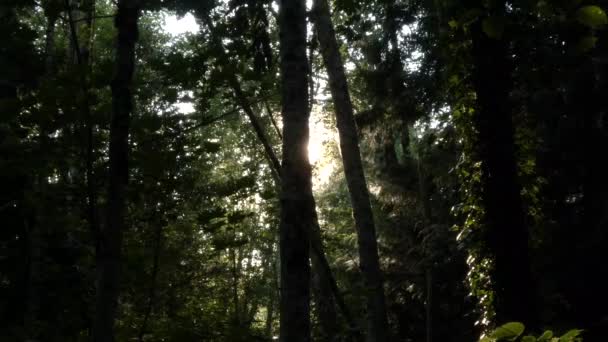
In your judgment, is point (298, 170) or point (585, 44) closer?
point (585, 44)

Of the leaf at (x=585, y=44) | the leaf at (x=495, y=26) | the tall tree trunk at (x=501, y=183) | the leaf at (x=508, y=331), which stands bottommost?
the leaf at (x=508, y=331)

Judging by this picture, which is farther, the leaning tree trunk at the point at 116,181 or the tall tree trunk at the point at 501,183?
the tall tree trunk at the point at 501,183

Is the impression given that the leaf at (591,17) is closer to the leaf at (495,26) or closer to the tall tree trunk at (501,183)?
the leaf at (495,26)

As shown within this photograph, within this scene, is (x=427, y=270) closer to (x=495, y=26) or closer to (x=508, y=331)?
(x=508, y=331)

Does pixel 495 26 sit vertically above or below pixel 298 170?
below

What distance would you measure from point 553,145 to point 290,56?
651 centimetres

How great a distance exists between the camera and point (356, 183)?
25.2 feet

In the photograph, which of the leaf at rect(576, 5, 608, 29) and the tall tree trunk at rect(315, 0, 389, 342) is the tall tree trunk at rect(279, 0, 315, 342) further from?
the tall tree trunk at rect(315, 0, 389, 342)

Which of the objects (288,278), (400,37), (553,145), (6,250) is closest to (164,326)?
(288,278)

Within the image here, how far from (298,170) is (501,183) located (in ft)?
10.8

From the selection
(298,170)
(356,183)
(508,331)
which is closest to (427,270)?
(356,183)

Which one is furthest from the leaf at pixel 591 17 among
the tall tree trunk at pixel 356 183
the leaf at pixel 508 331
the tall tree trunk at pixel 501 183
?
the tall tree trunk at pixel 356 183

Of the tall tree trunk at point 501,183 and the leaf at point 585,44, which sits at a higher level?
the tall tree trunk at point 501,183

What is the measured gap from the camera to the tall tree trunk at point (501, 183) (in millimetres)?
5445
